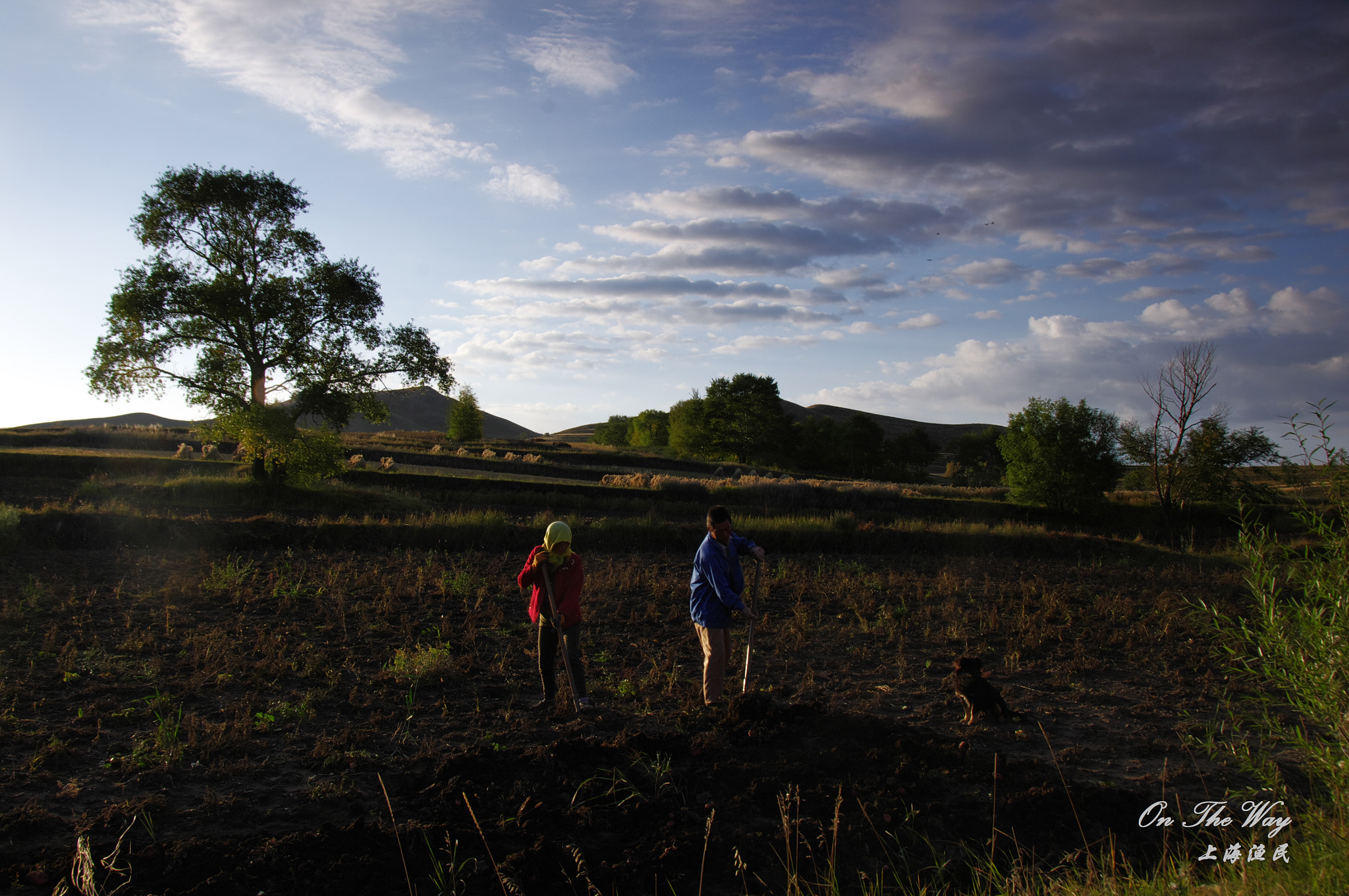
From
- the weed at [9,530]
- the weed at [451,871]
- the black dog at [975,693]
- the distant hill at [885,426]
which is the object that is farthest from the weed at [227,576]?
the distant hill at [885,426]

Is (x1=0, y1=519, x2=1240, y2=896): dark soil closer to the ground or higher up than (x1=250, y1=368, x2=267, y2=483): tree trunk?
closer to the ground

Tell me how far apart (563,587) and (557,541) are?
506 millimetres

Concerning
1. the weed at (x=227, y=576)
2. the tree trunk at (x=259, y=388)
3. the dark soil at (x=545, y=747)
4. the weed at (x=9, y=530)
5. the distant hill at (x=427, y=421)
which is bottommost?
the dark soil at (x=545, y=747)

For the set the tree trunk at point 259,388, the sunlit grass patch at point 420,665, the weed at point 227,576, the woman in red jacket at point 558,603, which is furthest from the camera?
the tree trunk at point 259,388

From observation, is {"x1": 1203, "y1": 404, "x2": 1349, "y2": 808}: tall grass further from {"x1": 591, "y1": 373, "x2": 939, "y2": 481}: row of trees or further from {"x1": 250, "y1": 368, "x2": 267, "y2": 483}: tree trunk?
{"x1": 591, "y1": 373, "x2": 939, "y2": 481}: row of trees

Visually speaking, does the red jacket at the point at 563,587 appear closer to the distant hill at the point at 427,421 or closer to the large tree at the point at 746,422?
the large tree at the point at 746,422

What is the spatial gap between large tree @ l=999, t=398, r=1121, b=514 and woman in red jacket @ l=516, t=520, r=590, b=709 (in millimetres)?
36768

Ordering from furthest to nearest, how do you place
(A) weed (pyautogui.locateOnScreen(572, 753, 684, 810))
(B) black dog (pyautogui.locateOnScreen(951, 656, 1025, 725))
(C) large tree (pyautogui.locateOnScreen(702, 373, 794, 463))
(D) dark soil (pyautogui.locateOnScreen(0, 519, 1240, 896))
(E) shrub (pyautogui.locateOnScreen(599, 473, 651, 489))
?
(C) large tree (pyautogui.locateOnScreen(702, 373, 794, 463)) → (E) shrub (pyautogui.locateOnScreen(599, 473, 651, 489)) → (B) black dog (pyautogui.locateOnScreen(951, 656, 1025, 725)) → (A) weed (pyautogui.locateOnScreen(572, 753, 684, 810)) → (D) dark soil (pyautogui.locateOnScreen(0, 519, 1240, 896))

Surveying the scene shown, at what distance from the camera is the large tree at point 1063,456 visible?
38.1 meters

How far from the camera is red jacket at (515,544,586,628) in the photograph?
24.2ft

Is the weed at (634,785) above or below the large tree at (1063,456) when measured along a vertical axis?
below

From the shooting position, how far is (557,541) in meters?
7.23

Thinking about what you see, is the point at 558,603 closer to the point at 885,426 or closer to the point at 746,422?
the point at 746,422

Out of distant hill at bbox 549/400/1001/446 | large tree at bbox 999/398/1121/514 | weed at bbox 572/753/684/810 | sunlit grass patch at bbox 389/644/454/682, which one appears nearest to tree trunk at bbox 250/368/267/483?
sunlit grass patch at bbox 389/644/454/682
